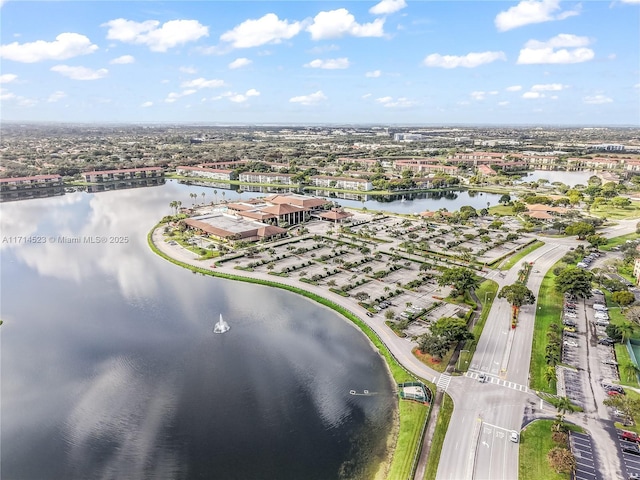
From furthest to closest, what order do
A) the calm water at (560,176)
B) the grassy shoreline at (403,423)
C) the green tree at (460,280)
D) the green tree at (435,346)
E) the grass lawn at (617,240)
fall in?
the calm water at (560,176), the grass lawn at (617,240), the green tree at (460,280), the green tree at (435,346), the grassy shoreline at (403,423)

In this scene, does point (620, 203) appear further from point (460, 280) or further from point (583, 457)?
point (583, 457)

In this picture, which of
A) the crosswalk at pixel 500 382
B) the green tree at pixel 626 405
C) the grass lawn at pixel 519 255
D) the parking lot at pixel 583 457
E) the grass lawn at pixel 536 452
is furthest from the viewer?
the grass lawn at pixel 519 255

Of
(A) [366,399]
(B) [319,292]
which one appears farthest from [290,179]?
(A) [366,399]

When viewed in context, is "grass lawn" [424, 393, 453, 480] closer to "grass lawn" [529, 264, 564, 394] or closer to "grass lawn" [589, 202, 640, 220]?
"grass lawn" [529, 264, 564, 394]

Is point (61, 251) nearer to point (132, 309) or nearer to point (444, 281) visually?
point (132, 309)

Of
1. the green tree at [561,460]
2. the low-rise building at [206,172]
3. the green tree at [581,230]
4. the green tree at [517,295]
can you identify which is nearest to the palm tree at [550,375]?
the green tree at [561,460]

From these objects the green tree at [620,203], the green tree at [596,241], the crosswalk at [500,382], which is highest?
the green tree at [620,203]

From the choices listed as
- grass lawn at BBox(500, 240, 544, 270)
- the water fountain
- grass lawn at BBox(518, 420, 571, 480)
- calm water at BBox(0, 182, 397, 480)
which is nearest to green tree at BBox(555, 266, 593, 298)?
grass lawn at BBox(500, 240, 544, 270)

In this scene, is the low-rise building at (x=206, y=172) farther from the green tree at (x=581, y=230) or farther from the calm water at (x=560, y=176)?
the calm water at (x=560, y=176)
